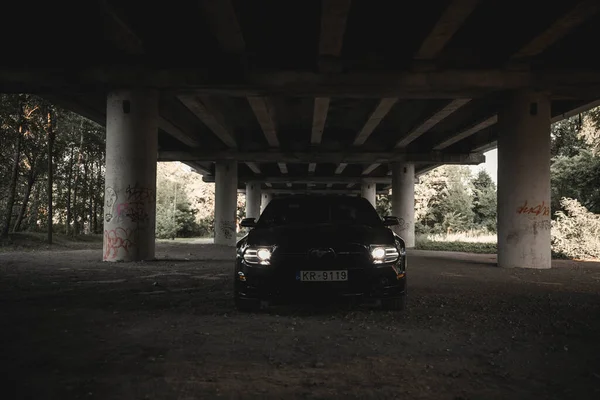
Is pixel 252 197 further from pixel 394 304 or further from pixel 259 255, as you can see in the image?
pixel 259 255

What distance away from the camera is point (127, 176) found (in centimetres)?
1275

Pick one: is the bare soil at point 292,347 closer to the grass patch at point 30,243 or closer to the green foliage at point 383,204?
the grass patch at point 30,243

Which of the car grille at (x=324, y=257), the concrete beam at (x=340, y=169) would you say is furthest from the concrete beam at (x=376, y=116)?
the car grille at (x=324, y=257)

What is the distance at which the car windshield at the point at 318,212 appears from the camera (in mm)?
6230

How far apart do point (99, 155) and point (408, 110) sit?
61.7 feet

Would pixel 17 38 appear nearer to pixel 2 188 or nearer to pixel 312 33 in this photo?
pixel 312 33

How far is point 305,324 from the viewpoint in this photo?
5.15 m

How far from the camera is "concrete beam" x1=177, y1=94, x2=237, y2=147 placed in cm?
1575

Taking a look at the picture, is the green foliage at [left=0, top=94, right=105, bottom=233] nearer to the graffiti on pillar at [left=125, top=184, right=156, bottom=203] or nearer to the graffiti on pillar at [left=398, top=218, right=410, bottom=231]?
the graffiti on pillar at [left=125, top=184, right=156, bottom=203]

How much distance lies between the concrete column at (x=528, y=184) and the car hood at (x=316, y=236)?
8.71 m

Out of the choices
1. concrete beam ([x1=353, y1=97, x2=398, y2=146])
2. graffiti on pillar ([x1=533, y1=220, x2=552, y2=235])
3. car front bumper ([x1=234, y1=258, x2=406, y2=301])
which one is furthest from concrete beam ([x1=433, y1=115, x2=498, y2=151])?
car front bumper ([x1=234, y1=258, x2=406, y2=301])

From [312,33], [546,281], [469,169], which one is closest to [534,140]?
[546,281]

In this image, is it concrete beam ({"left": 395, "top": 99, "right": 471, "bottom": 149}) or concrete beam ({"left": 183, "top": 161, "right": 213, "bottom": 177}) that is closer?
concrete beam ({"left": 395, "top": 99, "right": 471, "bottom": 149})

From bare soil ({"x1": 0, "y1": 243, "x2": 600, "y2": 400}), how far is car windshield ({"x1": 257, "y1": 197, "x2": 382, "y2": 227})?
1215 mm
